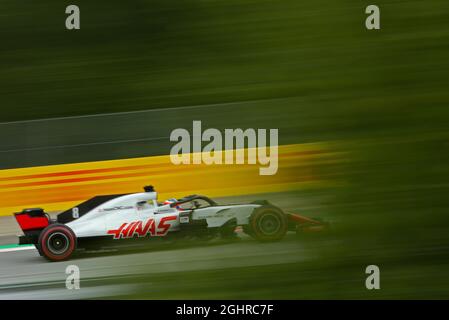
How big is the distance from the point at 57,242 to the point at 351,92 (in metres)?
4.51

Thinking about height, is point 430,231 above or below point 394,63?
below

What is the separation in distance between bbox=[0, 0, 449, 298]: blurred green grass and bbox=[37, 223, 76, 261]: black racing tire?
4.18m

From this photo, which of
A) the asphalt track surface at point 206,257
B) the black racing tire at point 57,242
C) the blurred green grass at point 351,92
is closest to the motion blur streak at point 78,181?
the black racing tire at point 57,242

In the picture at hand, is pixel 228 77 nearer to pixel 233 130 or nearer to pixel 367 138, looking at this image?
pixel 233 130

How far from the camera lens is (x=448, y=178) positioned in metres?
1.79

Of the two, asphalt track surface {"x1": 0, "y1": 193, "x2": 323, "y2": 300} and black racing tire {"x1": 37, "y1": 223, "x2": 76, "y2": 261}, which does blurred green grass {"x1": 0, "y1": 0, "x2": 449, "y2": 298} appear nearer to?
asphalt track surface {"x1": 0, "y1": 193, "x2": 323, "y2": 300}

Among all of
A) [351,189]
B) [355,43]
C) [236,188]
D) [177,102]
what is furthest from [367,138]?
[177,102]

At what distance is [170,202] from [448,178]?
416cm

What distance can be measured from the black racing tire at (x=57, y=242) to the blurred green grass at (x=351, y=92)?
4.18 metres

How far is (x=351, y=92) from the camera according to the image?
5.96 ft

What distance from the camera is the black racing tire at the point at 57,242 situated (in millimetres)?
5785

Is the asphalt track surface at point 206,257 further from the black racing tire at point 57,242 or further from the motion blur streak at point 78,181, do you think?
the black racing tire at point 57,242

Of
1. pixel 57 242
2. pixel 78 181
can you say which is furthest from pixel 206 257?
pixel 78 181
